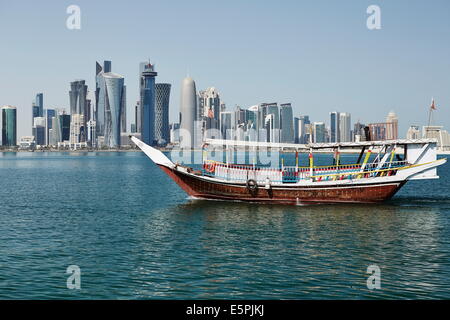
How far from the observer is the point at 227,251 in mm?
27312

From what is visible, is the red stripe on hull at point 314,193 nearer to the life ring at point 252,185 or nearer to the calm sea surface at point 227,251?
the life ring at point 252,185

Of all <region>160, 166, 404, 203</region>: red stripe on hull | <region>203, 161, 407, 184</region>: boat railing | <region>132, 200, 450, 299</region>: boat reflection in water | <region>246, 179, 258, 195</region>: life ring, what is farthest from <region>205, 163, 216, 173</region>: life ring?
<region>132, 200, 450, 299</region>: boat reflection in water

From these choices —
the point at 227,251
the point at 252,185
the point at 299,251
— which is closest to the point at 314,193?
the point at 252,185

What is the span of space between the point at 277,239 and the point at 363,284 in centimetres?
993

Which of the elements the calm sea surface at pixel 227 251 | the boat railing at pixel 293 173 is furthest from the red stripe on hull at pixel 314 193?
the calm sea surface at pixel 227 251

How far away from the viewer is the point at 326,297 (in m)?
19.4

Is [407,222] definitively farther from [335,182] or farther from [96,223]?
[96,223]

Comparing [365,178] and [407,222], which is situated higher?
[365,178]

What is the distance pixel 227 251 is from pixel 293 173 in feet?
72.6

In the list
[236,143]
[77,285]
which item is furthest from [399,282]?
[236,143]

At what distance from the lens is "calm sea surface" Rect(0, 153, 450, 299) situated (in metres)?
20.7

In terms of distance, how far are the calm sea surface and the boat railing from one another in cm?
299

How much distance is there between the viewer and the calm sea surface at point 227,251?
20656 millimetres
